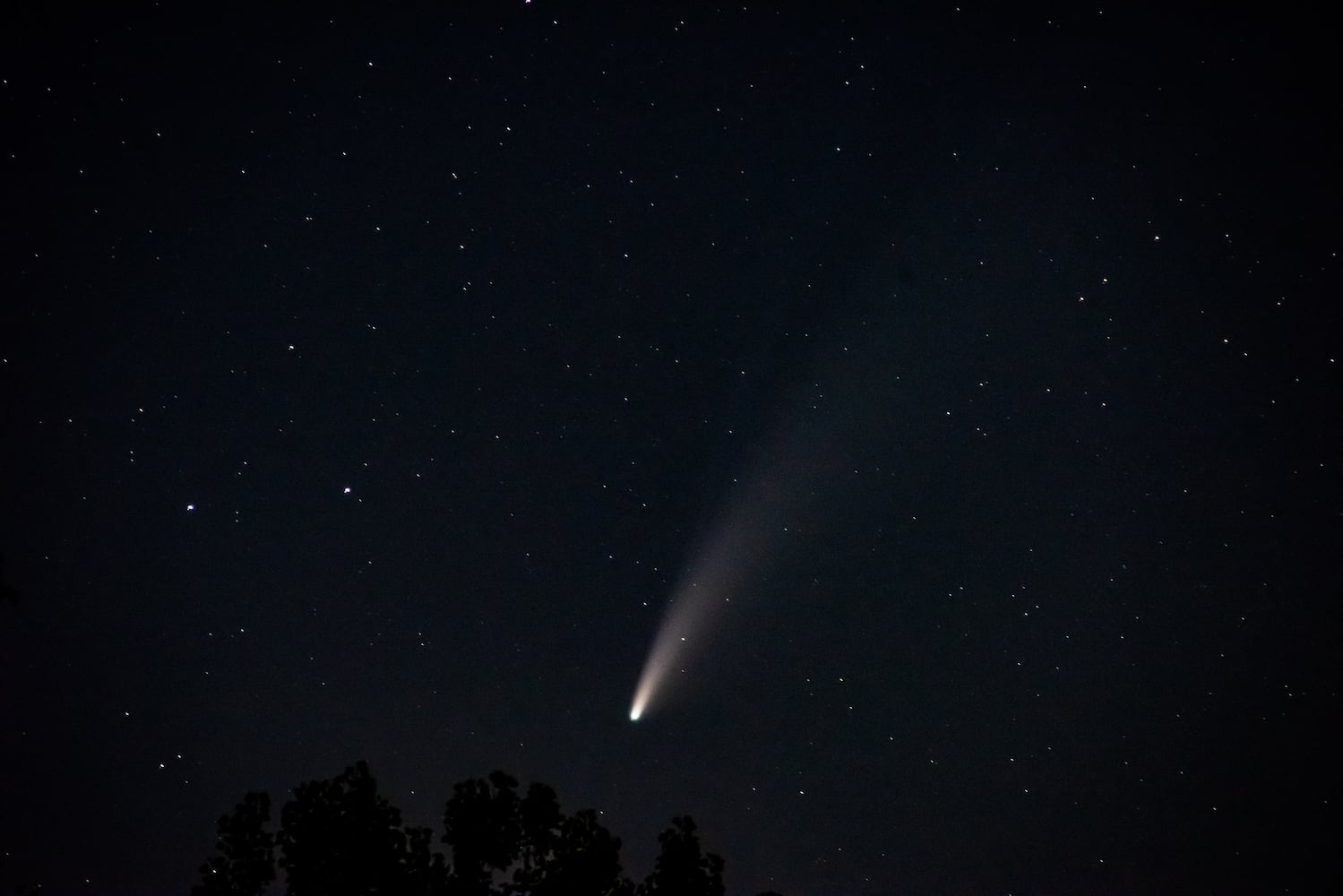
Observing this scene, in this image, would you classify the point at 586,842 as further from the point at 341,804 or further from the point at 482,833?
the point at 341,804

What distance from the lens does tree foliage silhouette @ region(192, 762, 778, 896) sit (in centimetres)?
1006

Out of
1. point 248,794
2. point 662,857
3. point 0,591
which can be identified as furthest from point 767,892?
point 0,591

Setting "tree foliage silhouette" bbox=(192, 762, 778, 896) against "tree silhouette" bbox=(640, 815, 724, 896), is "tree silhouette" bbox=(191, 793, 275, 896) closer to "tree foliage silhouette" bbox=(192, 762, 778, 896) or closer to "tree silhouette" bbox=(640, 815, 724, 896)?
"tree foliage silhouette" bbox=(192, 762, 778, 896)

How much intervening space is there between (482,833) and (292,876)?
81.0 inches

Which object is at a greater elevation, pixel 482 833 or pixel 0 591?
pixel 482 833

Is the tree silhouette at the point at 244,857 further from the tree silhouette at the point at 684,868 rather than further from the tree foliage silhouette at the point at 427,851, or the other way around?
the tree silhouette at the point at 684,868

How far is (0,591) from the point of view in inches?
158

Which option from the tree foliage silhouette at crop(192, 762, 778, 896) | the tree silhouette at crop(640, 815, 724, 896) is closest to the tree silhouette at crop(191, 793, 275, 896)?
the tree foliage silhouette at crop(192, 762, 778, 896)

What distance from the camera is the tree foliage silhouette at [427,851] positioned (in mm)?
10062

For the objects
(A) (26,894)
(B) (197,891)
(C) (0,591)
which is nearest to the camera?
(C) (0,591)

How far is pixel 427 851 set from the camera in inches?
406

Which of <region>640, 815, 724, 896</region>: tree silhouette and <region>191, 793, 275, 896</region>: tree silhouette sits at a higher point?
<region>191, 793, 275, 896</region>: tree silhouette

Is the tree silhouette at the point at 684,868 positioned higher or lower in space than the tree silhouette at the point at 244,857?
lower

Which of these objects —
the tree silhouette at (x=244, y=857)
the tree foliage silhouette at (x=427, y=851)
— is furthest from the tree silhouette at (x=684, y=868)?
the tree silhouette at (x=244, y=857)
